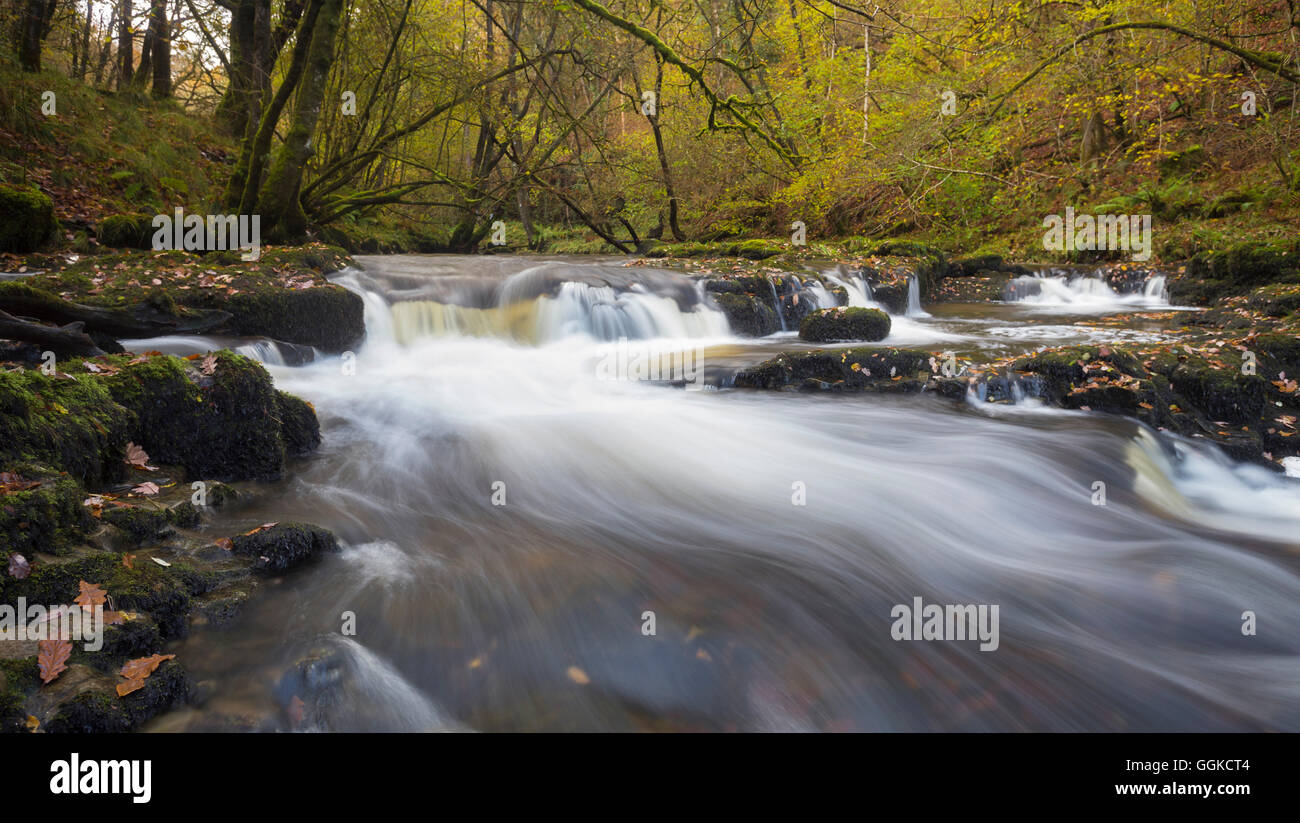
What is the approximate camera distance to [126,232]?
9914 millimetres

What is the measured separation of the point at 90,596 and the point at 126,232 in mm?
9445

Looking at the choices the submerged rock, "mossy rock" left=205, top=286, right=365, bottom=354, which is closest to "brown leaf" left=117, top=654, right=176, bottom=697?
"mossy rock" left=205, top=286, right=365, bottom=354

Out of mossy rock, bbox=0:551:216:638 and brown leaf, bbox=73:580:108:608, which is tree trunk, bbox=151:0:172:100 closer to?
mossy rock, bbox=0:551:216:638

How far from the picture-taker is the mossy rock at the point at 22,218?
8.38 metres

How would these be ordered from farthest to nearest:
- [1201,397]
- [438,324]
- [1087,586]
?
[438,324], [1201,397], [1087,586]

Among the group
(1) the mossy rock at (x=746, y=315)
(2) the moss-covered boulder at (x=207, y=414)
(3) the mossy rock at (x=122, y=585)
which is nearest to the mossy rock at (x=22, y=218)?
(2) the moss-covered boulder at (x=207, y=414)

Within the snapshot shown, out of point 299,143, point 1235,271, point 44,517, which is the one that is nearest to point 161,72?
point 299,143

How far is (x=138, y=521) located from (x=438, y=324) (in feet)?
21.1

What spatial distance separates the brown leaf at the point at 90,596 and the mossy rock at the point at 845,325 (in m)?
8.53

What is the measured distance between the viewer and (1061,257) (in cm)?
1683

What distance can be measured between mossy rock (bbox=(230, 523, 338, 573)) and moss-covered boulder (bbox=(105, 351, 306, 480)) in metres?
1.03

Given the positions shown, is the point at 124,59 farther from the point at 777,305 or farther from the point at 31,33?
the point at 777,305

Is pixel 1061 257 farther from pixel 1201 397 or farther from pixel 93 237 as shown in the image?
pixel 93 237
